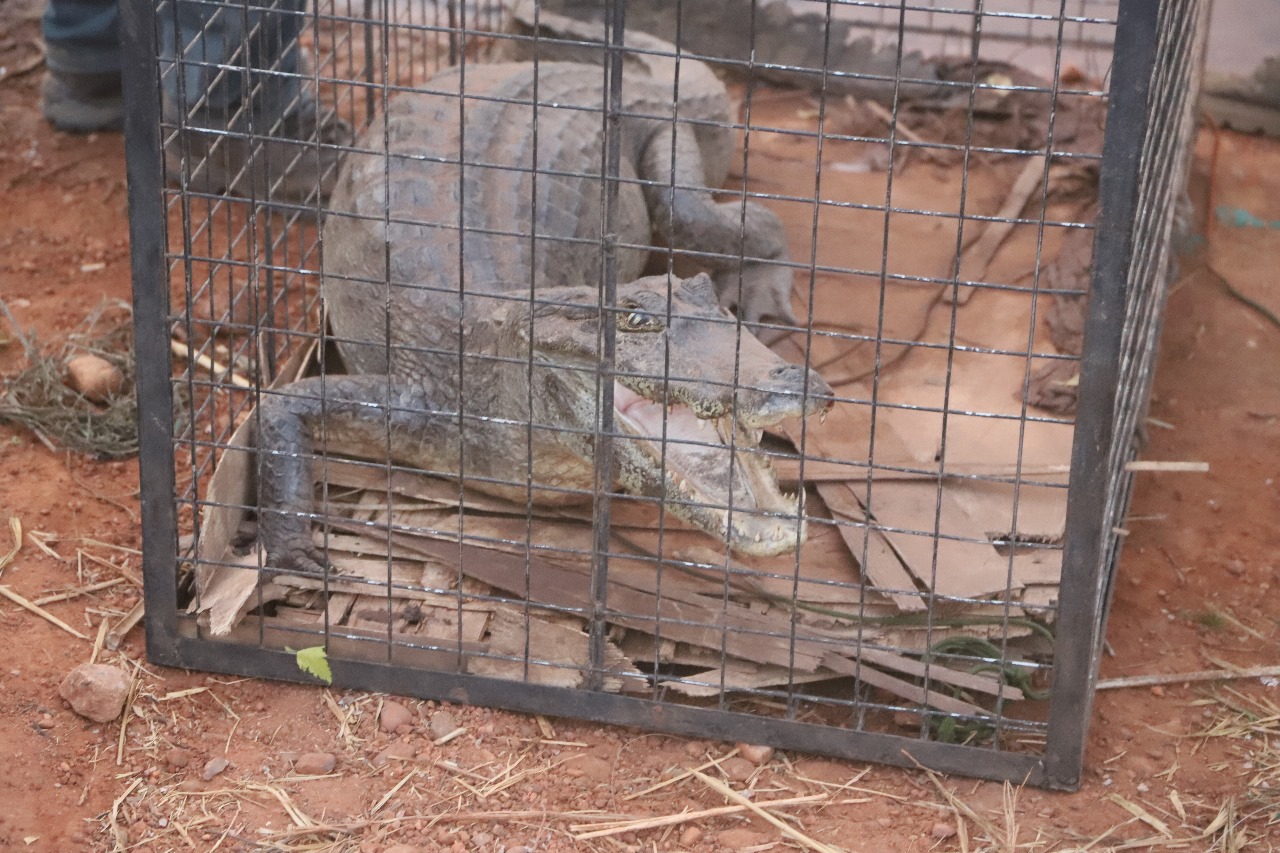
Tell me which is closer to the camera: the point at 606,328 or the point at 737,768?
the point at 606,328

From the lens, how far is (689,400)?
11.1ft

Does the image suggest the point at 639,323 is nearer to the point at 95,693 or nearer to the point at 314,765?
the point at 314,765

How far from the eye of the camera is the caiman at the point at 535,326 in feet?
10.8

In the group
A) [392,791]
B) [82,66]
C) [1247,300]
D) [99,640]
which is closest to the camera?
[392,791]

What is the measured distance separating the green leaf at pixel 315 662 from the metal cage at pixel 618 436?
0.12ft

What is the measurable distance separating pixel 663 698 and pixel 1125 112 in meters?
1.63

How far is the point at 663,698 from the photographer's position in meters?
3.52

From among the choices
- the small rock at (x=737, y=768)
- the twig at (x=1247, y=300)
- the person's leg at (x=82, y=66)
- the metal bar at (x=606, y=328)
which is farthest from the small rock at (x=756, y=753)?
the person's leg at (x=82, y=66)

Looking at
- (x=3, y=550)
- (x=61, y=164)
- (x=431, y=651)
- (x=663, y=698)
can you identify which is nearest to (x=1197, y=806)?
(x=663, y=698)

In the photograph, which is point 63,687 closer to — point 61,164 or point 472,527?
point 472,527

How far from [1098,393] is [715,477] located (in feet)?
3.00

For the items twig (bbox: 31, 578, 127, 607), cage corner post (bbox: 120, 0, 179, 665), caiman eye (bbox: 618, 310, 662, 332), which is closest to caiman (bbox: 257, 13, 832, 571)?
caiman eye (bbox: 618, 310, 662, 332)

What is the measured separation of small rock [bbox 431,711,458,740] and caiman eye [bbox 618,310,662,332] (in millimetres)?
973

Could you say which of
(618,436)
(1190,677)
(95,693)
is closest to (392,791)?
(95,693)
